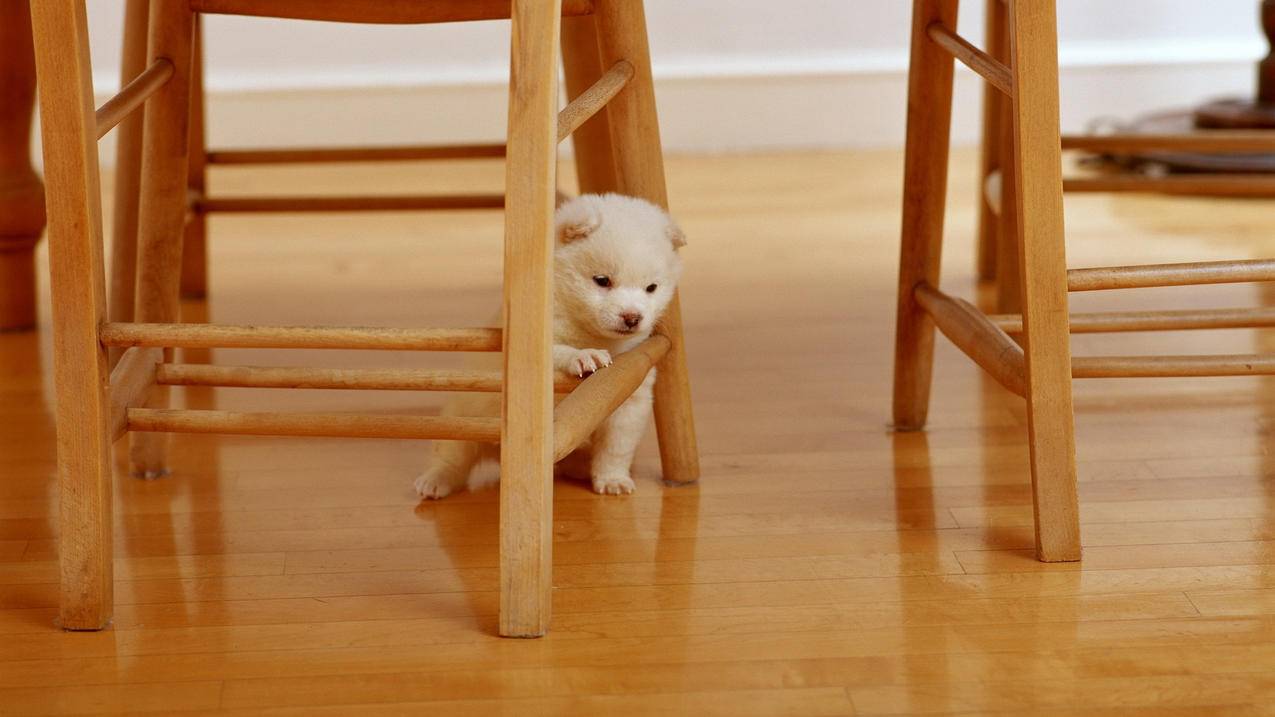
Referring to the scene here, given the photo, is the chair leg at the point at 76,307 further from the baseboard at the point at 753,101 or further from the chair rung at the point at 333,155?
the baseboard at the point at 753,101

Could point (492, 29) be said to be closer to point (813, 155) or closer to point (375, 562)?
point (813, 155)

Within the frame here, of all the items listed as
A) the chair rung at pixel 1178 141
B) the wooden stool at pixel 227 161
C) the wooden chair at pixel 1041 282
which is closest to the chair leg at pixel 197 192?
the wooden stool at pixel 227 161

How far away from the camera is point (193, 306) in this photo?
2287mm

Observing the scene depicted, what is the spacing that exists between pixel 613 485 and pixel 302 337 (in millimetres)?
452

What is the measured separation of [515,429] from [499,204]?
1.01 meters

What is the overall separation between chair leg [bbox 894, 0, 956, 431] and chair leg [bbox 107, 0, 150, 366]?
849mm

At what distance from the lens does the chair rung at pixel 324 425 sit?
1166 millimetres

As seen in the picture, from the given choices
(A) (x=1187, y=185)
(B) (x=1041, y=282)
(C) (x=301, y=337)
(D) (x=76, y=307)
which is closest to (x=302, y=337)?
(C) (x=301, y=337)

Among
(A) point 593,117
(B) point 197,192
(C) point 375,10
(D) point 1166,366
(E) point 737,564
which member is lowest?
(E) point 737,564

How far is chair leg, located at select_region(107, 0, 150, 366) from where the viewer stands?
167cm

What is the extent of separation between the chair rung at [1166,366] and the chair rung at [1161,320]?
0.09m

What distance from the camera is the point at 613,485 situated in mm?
1468

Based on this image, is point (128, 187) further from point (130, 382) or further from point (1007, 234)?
point (1007, 234)

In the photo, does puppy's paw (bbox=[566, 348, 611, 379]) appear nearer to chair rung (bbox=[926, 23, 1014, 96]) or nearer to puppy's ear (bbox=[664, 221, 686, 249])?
puppy's ear (bbox=[664, 221, 686, 249])
